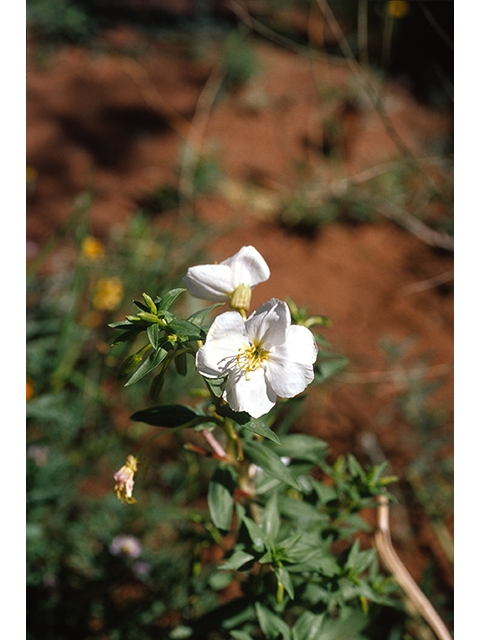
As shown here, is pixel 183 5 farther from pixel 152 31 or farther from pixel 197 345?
pixel 197 345

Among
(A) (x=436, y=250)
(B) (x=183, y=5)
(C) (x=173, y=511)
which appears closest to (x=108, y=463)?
(C) (x=173, y=511)

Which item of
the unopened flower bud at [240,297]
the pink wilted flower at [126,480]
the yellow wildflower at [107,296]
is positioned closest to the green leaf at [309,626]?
the pink wilted flower at [126,480]

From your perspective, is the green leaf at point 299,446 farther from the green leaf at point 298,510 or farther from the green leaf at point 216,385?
the green leaf at point 216,385

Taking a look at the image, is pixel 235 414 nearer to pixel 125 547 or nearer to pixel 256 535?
pixel 256 535

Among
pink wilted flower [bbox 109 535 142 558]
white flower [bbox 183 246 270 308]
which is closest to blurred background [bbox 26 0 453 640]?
pink wilted flower [bbox 109 535 142 558]

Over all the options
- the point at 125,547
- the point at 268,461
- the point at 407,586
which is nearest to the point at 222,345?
the point at 268,461
